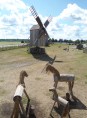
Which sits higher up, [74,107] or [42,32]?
[42,32]

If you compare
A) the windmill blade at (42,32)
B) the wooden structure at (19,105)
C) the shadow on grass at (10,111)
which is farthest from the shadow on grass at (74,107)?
the windmill blade at (42,32)

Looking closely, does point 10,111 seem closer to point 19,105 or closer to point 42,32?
point 19,105

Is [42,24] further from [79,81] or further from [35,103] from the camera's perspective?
[35,103]

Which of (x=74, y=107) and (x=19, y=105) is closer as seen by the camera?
(x=19, y=105)

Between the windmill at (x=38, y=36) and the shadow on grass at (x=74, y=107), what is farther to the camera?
the windmill at (x=38, y=36)

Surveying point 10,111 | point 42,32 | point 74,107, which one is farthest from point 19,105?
point 42,32

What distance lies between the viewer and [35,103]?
2016 centimetres

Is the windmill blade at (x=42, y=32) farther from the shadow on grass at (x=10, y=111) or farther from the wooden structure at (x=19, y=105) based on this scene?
the wooden structure at (x=19, y=105)

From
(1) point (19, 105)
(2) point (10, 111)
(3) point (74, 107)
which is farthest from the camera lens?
(3) point (74, 107)

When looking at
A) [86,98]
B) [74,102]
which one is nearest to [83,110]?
[74,102]

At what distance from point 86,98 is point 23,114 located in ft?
24.1

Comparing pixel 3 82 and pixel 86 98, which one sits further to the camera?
pixel 3 82

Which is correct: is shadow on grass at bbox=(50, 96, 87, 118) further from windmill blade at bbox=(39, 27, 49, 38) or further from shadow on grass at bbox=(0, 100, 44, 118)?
windmill blade at bbox=(39, 27, 49, 38)

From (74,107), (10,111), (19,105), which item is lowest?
(74,107)
